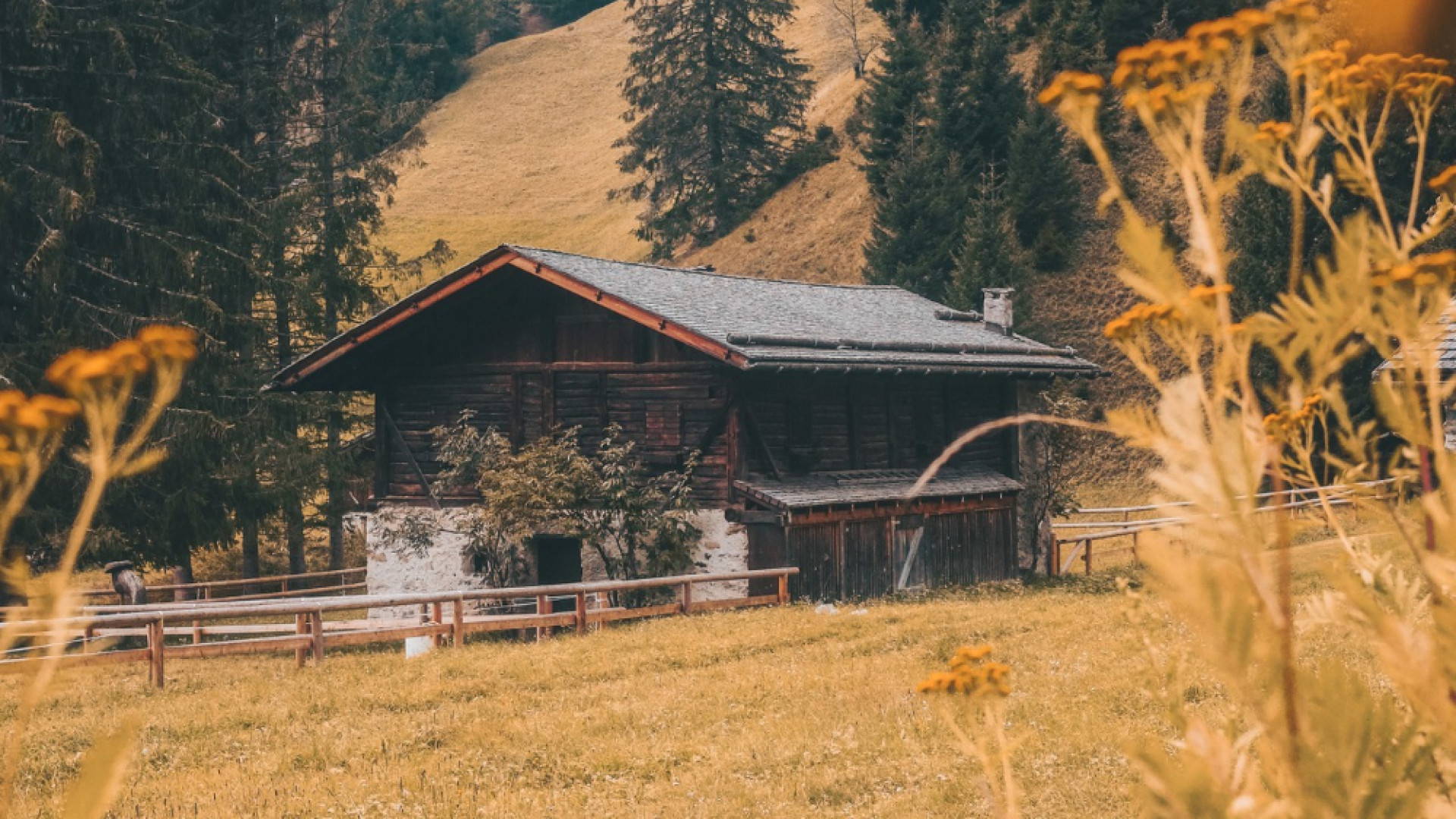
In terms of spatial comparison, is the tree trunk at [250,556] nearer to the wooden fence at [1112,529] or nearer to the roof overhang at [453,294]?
the roof overhang at [453,294]

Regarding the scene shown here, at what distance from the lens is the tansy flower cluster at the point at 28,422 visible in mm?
1824

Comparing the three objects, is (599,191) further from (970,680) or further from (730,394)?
(970,680)

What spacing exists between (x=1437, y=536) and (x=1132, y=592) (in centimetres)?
107

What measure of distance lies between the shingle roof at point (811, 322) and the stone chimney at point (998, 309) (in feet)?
0.55

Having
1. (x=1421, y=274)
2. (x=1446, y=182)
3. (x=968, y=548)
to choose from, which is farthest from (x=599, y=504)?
(x=1421, y=274)

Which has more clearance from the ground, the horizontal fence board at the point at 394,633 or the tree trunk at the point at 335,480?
the tree trunk at the point at 335,480

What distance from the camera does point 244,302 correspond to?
3041 cm

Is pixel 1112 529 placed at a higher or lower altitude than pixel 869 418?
lower

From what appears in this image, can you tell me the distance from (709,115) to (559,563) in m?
43.9

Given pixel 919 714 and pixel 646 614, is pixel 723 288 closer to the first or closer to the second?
pixel 646 614

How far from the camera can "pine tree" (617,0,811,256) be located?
2562 inches

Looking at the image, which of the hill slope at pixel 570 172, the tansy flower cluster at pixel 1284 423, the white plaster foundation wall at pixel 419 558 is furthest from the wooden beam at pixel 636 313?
the hill slope at pixel 570 172

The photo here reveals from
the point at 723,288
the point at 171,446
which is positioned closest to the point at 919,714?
the point at 723,288

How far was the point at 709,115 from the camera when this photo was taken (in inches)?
2544
